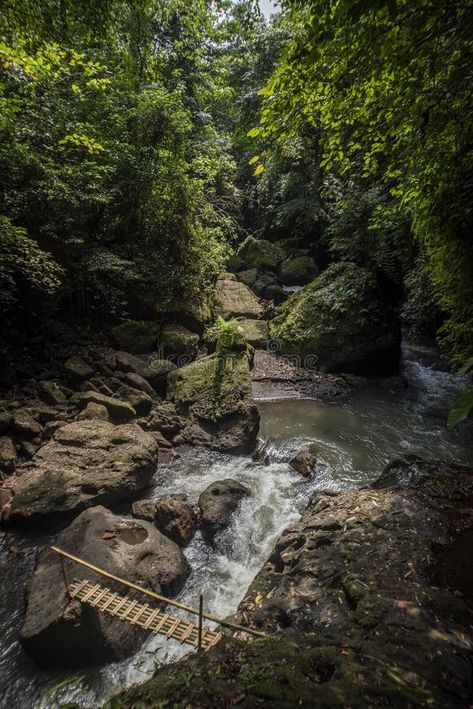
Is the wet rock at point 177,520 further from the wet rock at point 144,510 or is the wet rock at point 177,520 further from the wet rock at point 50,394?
the wet rock at point 50,394

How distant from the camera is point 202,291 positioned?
1112 cm

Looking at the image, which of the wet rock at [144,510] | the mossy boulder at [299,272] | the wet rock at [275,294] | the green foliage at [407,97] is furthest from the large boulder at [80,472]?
the mossy boulder at [299,272]

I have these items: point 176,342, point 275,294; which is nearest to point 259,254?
point 275,294

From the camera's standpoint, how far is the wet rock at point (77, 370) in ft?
23.2

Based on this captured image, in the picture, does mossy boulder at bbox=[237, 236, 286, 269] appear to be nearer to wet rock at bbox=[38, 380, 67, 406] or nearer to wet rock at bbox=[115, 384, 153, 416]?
wet rock at bbox=[115, 384, 153, 416]

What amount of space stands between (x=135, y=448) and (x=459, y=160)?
658cm

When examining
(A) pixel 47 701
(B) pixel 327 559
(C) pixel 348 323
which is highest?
(C) pixel 348 323

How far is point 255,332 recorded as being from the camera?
39.1ft

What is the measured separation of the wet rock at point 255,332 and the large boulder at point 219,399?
3012mm

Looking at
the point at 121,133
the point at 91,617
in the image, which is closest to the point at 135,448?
the point at 91,617

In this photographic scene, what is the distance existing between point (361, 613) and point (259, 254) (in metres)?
16.1

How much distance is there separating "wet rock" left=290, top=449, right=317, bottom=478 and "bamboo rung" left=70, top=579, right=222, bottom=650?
368 cm

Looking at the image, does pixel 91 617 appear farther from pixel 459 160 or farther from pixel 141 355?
pixel 459 160

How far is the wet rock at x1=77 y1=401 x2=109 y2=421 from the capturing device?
251 inches
